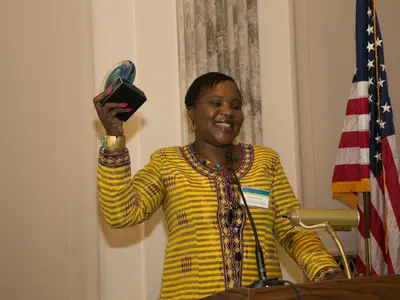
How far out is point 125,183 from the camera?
113 inches

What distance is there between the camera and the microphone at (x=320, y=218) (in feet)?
7.94

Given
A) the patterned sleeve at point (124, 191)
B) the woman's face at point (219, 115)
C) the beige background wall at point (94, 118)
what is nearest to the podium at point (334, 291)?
the patterned sleeve at point (124, 191)

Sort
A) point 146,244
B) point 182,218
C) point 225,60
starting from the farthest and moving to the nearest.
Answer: point 225,60 → point 146,244 → point 182,218

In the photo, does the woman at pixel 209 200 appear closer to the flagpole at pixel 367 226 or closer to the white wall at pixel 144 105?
the white wall at pixel 144 105

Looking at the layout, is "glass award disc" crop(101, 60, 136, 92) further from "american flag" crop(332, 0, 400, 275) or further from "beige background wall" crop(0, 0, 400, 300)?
"american flag" crop(332, 0, 400, 275)

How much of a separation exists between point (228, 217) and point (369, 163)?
126 centimetres

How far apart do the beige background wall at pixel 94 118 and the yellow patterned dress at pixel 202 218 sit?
0.46 metres

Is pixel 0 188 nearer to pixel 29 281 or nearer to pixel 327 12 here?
pixel 29 281

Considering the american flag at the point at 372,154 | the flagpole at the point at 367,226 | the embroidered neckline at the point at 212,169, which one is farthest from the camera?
the american flag at the point at 372,154

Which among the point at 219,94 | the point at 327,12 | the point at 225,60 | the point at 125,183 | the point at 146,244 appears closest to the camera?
the point at 125,183

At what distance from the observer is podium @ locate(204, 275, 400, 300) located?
1.82m

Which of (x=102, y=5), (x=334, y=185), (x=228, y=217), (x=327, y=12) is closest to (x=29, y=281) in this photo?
(x=228, y=217)

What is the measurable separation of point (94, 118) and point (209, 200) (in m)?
0.88

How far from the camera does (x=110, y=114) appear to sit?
283 cm
